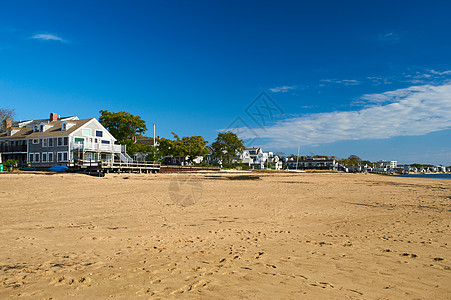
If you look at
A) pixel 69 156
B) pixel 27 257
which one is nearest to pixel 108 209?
pixel 27 257

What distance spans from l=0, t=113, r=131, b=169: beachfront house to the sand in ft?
132

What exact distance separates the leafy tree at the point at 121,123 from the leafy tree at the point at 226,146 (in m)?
25.5

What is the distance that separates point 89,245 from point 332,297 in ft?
17.5

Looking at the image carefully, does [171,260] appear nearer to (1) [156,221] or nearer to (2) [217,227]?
(2) [217,227]

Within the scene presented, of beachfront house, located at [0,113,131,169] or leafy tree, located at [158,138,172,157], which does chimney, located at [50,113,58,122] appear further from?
leafy tree, located at [158,138,172,157]

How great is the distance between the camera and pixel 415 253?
6441mm

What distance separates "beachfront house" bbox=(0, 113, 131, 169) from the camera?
48344 mm

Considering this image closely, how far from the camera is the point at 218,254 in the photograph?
621 cm

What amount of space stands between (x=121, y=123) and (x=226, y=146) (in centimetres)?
3078

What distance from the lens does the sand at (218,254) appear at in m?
4.39

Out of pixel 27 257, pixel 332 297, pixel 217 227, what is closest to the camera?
pixel 332 297

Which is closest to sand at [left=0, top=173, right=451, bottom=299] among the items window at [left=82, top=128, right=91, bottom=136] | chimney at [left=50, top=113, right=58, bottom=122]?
window at [left=82, top=128, right=91, bottom=136]

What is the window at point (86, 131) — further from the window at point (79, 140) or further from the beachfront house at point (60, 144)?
the window at point (79, 140)

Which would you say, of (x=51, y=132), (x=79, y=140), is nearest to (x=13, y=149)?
(x=51, y=132)
